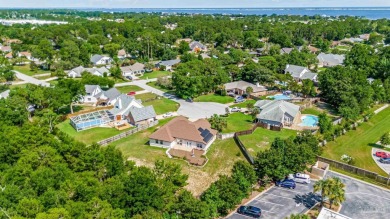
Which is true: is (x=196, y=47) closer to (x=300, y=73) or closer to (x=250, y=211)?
(x=300, y=73)

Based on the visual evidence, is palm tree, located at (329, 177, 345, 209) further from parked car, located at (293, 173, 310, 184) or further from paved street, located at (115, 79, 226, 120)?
paved street, located at (115, 79, 226, 120)

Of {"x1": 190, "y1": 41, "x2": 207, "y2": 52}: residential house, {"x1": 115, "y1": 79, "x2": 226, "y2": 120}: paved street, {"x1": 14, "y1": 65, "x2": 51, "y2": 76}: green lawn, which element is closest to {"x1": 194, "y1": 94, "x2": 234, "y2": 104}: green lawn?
{"x1": 115, "y1": 79, "x2": 226, "y2": 120}: paved street

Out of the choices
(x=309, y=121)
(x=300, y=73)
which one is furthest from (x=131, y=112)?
(x=300, y=73)

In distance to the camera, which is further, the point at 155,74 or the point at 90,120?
the point at 155,74

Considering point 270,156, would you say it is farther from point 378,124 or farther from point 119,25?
point 119,25

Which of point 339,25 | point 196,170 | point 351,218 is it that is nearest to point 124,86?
point 196,170
